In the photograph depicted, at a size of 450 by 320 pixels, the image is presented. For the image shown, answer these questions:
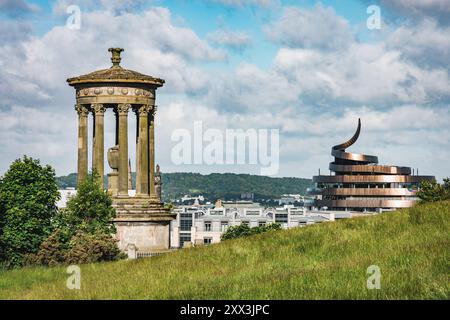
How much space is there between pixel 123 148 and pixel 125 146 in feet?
0.86

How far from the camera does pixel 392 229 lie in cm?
4241

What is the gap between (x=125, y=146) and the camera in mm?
86000

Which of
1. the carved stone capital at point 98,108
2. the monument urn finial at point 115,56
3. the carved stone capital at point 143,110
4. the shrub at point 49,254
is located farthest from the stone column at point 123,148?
the shrub at point 49,254

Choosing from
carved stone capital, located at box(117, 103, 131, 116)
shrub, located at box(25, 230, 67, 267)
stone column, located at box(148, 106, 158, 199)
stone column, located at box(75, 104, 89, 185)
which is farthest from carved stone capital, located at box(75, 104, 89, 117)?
shrub, located at box(25, 230, 67, 267)

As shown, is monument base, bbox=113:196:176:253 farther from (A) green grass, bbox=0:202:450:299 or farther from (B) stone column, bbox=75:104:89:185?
(A) green grass, bbox=0:202:450:299

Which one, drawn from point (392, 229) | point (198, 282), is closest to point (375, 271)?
point (198, 282)

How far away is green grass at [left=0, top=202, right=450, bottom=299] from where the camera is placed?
30859mm

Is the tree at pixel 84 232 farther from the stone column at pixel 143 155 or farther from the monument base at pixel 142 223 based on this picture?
the stone column at pixel 143 155

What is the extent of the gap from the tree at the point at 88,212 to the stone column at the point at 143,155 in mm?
6035

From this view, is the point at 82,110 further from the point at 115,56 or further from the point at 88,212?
the point at 88,212

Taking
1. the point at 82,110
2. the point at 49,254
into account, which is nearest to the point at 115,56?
the point at 82,110

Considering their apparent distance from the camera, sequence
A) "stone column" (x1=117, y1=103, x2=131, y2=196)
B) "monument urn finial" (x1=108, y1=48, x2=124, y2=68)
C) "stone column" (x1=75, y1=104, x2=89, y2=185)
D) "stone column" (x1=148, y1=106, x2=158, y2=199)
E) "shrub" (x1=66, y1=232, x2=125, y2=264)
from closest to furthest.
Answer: "shrub" (x1=66, y1=232, x2=125, y2=264), "stone column" (x1=117, y1=103, x2=131, y2=196), "stone column" (x1=148, y1=106, x2=158, y2=199), "stone column" (x1=75, y1=104, x2=89, y2=185), "monument urn finial" (x1=108, y1=48, x2=124, y2=68)

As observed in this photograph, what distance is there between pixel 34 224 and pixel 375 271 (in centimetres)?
5012
